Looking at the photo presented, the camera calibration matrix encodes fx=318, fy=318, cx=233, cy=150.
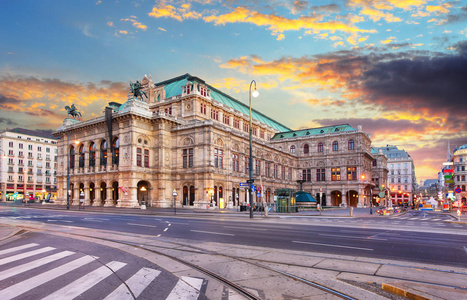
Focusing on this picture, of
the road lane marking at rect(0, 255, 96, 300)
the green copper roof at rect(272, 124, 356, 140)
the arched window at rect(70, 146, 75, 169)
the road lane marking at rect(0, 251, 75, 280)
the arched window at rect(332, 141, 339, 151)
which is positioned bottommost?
the road lane marking at rect(0, 251, 75, 280)

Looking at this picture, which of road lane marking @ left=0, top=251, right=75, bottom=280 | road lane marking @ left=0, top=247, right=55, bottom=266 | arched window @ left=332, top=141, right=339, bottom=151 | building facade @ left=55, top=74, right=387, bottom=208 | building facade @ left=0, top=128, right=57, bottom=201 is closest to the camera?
road lane marking @ left=0, top=251, right=75, bottom=280

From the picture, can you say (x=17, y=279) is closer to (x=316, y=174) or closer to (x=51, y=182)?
(x=316, y=174)

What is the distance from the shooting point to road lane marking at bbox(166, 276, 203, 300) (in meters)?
6.56

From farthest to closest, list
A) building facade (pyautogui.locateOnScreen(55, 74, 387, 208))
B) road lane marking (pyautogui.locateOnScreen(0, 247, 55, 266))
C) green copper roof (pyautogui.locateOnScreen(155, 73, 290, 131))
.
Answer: green copper roof (pyautogui.locateOnScreen(155, 73, 290, 131)) < building facade (pyautogui.locateOnScreen(55, 74, 387, 208)) < road lane marking (pyautogui.locateOnScreen(0, 247, 55, 266))

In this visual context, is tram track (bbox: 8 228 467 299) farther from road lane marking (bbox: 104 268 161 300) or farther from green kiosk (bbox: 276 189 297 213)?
green kiosk (bbox: 276 189 297 213)

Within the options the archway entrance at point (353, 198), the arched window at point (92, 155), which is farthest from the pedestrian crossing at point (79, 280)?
the archway entrance at point (353, 198)

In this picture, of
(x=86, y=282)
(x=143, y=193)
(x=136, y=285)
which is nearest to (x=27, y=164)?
(x=143, y=193)

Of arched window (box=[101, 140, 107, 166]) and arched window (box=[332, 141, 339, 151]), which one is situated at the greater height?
arched window (box=[332, 141, 339, 151])

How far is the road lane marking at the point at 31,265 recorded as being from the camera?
8.40 m

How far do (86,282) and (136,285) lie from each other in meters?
1.27

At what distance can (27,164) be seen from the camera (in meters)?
108

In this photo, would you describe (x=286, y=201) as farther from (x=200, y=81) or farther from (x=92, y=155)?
Answer: (x=92, y=155)

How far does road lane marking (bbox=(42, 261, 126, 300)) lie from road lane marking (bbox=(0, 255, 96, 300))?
761 millimetres

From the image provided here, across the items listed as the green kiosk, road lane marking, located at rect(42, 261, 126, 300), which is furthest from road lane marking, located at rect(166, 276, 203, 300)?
the green kiosk
